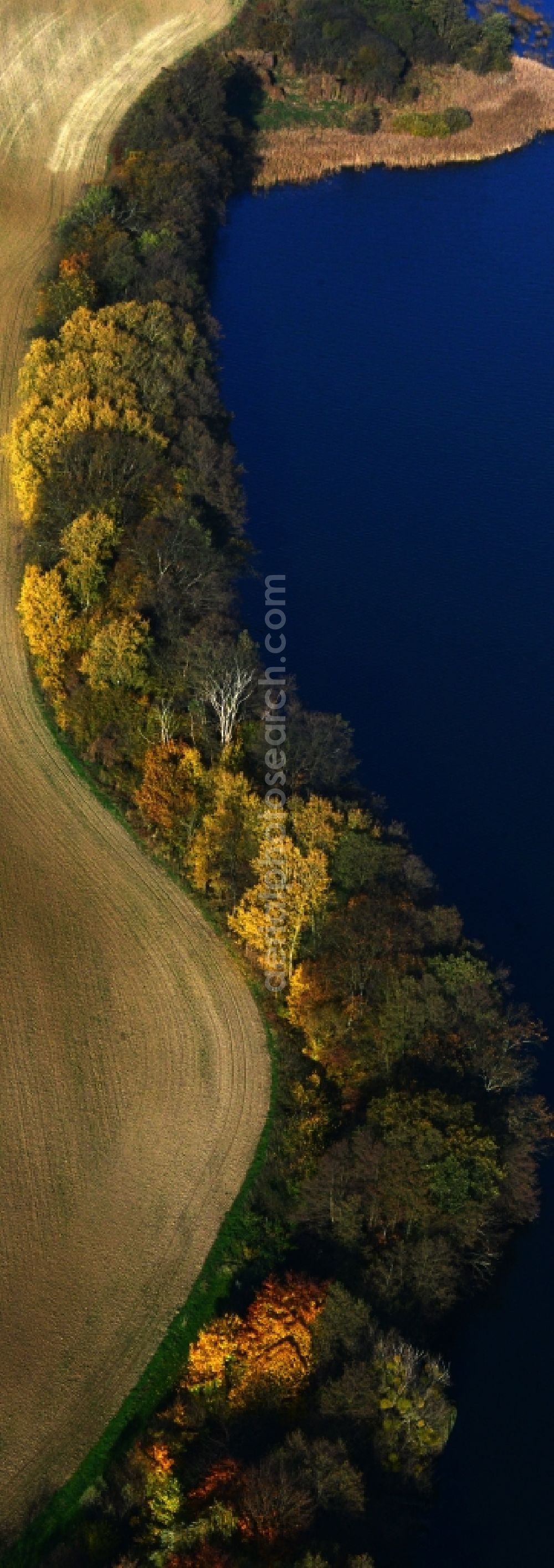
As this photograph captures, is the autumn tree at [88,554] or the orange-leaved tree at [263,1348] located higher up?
the autumn tree at [88,554]

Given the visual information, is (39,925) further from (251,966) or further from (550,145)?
(550,145)

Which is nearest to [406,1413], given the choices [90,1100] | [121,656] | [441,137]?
[90,1100]

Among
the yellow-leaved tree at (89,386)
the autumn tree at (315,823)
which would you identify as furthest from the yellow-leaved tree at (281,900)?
A: the yellow-leaved tree at (89,386)

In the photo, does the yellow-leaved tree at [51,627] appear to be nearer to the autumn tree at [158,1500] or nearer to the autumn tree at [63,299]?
the autumn tree at [63,299]

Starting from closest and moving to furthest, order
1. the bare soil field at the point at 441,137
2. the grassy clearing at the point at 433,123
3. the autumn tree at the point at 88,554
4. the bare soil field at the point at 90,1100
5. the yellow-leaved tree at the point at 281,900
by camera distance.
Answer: the bare soil field at the point at 90,1100 → the yellow-leaved tree at the point at 281,900 → the autumn tree at the point at 88,554 → the bare soil field at the point at 441,137 → the grassy clearing at the point at 433,123

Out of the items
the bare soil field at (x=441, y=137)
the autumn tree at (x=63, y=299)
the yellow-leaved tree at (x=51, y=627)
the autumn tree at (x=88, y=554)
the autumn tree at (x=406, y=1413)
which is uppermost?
the bare soil field at (x=441, y=137)

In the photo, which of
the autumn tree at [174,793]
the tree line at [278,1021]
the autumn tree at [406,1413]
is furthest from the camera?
the autumn tree at [174,793]

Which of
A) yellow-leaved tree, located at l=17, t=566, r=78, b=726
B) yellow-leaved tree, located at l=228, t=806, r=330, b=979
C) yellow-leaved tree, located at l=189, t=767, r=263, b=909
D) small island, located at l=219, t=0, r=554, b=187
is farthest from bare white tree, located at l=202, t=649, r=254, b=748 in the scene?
small island, located at l=219, t=0, r=554, b=187

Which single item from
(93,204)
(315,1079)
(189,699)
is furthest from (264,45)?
(315,1079)
